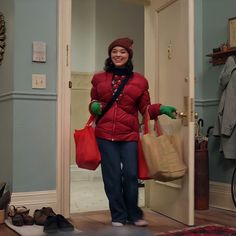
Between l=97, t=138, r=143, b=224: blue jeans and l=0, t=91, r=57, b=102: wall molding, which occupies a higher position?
l=0, t=91, r=57, b=102: wall molding

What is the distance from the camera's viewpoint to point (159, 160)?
2873 mm

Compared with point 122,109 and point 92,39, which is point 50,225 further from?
point 92,39

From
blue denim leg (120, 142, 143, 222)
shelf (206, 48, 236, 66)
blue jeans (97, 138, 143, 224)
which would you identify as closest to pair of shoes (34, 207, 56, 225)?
blue jeans (97, 138, 143, 224)

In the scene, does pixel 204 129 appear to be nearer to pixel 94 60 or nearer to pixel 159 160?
pixel 159 160

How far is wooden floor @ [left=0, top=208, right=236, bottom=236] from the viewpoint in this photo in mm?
2922

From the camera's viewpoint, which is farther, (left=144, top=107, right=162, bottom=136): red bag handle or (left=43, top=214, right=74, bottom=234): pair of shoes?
(left=144, top=107, right=162, bottom=136): red bag handle

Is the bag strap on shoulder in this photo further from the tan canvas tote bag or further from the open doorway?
the open doorway

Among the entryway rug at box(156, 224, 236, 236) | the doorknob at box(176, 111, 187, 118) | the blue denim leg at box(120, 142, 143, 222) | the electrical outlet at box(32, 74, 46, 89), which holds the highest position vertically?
the electrical outlet at box(32, 74, 46, 89)

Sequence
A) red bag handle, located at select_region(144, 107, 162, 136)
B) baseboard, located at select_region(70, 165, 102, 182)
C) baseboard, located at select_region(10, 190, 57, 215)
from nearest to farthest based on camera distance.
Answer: red bag handle, located at select_region(144, 107, 162, 136) → baseboard, located at select_region(10, 190, 57, 215) → baseboard, located at select_region(70, 165, 102, 182)

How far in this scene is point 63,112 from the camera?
10.8ft

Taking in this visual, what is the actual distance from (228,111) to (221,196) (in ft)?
2.66

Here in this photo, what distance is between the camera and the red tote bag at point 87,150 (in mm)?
2865

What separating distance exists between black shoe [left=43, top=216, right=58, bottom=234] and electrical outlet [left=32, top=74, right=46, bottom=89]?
1.02m

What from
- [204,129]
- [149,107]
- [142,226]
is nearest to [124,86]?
[149,107]
